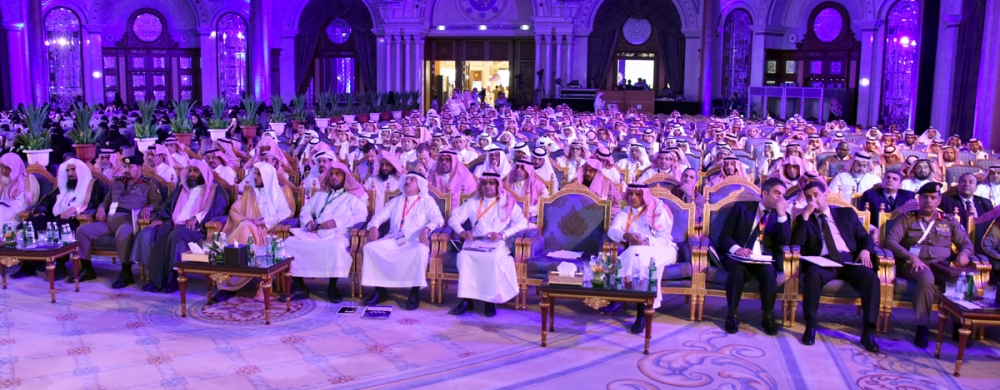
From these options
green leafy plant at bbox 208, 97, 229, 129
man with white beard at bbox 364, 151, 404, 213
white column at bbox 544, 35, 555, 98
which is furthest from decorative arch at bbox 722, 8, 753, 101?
man with white beard at bbox 364, 151, 404, 213

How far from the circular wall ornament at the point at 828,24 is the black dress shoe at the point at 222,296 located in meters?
20.1

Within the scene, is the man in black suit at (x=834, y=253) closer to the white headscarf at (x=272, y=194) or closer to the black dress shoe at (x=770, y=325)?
the black dress shoe at (x=770, y=325)

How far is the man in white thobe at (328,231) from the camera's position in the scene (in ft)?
19.0

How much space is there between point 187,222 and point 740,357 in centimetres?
394

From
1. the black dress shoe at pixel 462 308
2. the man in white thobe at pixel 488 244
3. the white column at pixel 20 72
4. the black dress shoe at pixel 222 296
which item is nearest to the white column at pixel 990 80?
the man in white thobe at pixel 488 244

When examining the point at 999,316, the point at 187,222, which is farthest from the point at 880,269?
the point at 187,222

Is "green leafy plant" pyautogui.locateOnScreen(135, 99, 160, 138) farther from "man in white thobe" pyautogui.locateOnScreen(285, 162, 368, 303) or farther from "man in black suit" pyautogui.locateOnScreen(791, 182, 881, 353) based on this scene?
"man in black suit" pyautogui.locateOnScreen(791, 182, 881, 353)

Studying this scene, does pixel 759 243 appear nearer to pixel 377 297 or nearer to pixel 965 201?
pixel 965 201

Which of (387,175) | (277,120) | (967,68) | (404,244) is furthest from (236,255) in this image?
(967,68)

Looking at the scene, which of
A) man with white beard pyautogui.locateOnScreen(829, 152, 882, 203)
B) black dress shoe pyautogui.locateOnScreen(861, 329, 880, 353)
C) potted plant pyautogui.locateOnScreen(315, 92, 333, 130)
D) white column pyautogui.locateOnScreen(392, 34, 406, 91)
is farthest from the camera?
white column pyautogui.locateOnScreen(392, 34, 406, 91)

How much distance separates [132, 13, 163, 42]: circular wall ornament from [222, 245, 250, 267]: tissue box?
22.4 m

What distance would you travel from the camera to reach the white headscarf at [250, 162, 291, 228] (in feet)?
20.8

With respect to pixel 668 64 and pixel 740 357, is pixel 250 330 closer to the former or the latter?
pixel 740 357

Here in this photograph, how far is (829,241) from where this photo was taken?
527 cm
